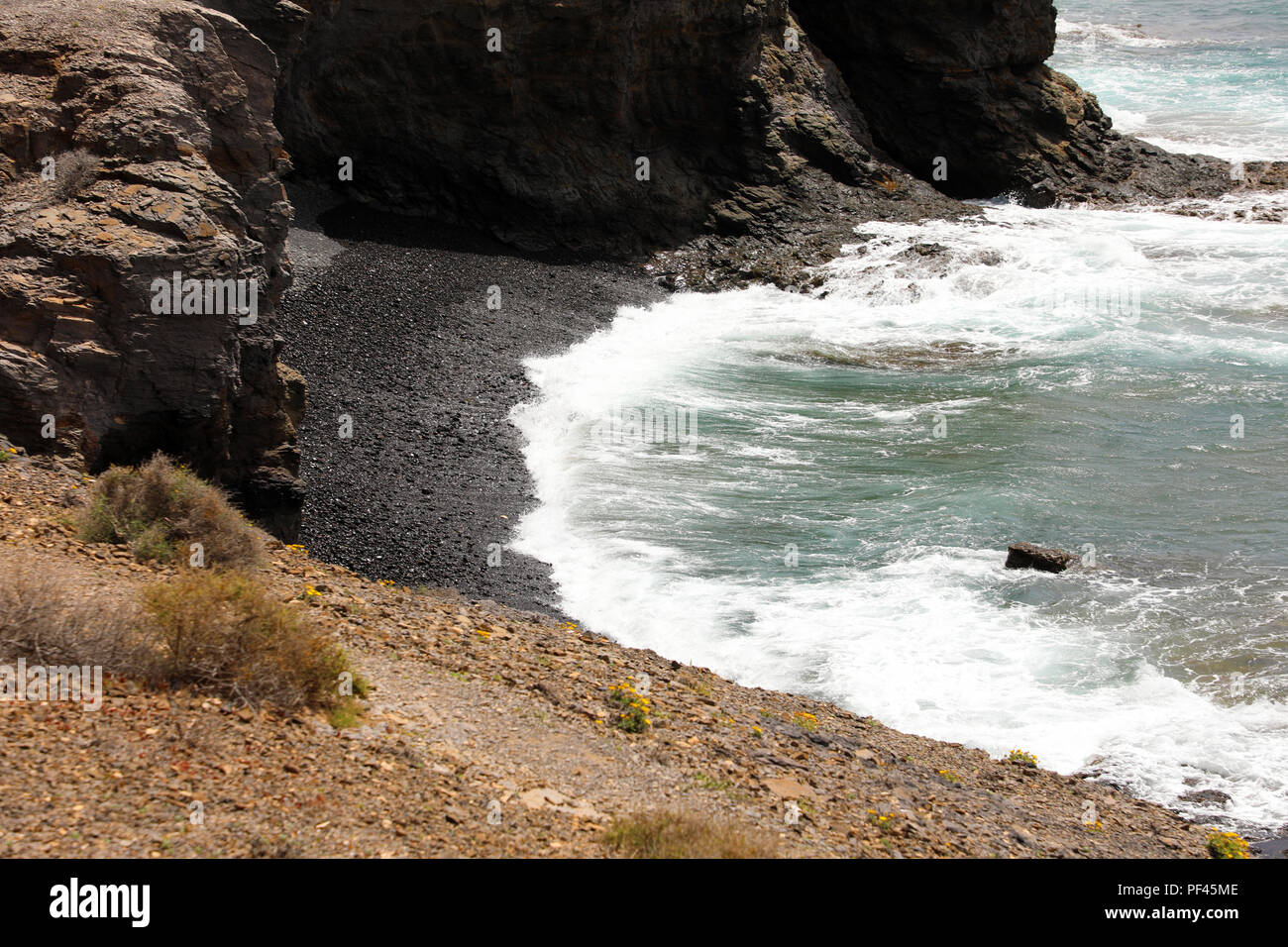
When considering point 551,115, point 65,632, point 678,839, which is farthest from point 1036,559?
point 551,115

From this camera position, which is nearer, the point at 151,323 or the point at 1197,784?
the point at 1197,784

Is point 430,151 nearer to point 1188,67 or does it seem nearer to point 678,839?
point 678,839

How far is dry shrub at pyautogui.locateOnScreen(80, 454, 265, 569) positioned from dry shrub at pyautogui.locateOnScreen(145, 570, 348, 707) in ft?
5.66

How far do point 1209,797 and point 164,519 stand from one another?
9.66 meters

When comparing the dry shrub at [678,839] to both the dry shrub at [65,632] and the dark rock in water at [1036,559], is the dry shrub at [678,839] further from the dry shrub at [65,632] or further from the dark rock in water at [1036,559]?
the dark rock in water at [1036,559]

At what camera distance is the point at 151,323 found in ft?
38.6

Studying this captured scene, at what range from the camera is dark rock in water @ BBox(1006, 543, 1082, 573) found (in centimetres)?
1464

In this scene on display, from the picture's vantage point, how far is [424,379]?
65.9 feet

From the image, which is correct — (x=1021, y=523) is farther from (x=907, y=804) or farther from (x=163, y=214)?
(x=163, y=214)

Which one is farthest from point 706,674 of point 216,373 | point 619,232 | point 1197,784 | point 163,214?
point 619,232

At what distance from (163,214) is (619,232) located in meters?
17.7

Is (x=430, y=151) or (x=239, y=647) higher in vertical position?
(x=430, y=151)

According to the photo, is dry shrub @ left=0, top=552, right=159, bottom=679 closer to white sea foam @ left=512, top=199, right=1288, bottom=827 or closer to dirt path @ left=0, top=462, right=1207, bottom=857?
dirt path @ left=0, top=462, right=1207, bottom=857

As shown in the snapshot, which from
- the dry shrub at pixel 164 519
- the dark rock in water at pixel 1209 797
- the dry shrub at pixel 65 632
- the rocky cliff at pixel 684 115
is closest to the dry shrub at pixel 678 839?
the dry shrub at pixel 65 632
